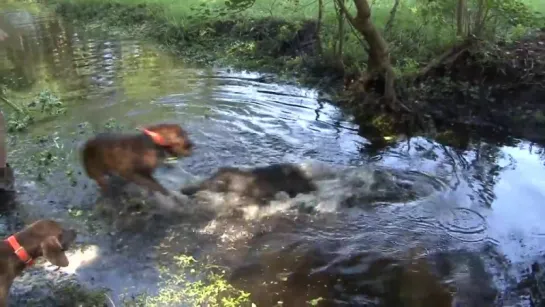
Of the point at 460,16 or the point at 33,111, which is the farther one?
the point at 33,111

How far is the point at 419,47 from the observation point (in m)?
10.9

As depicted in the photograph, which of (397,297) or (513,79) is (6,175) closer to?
(397,297)

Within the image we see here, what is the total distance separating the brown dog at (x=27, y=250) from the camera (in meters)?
4.43

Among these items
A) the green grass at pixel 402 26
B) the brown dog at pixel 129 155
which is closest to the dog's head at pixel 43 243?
the brown dog at pixel 129 155

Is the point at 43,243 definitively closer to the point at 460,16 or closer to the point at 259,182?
the point at 259,182

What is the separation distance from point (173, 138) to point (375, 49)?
412 cm

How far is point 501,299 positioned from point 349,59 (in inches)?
284

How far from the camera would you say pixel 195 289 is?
16.9 ft

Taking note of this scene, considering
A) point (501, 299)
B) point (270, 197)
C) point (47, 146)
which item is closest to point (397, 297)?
point (501, 299)

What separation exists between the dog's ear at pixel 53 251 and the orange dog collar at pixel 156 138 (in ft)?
7.84

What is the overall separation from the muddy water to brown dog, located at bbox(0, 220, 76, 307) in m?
0.70

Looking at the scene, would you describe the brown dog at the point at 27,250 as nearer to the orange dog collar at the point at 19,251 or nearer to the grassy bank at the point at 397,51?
the orange dog collar at the point at 19,251

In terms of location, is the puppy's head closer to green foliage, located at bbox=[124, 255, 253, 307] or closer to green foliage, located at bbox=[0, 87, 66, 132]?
green foliage, located at bbox=[124, 255, 253, 307]

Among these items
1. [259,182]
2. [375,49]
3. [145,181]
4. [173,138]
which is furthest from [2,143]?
[375,49]
